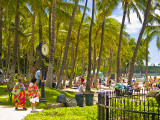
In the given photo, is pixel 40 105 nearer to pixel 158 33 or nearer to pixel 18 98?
pixel 18 98

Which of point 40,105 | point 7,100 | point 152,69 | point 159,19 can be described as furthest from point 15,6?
point 152,69

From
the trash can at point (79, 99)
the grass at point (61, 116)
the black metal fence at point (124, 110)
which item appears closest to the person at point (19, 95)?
the grass at point (61, 116)

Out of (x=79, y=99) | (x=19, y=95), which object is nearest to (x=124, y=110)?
(x=19, y=95)

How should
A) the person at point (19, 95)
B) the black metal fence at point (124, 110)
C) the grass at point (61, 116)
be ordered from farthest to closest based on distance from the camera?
the person at point (19, 95) → the grass at point (61, 116) → the black metal fence at point (124, 110)

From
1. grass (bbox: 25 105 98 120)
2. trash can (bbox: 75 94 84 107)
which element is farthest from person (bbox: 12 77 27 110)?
trash can (bbox: 75 94 84 107)

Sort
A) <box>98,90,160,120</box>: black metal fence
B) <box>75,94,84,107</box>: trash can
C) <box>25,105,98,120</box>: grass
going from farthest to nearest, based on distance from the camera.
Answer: <box>75,94,84,107</box>: trash can
<box>25,105,98,120</box>: grass
<box>98,90,160,120</box>: black metal fence

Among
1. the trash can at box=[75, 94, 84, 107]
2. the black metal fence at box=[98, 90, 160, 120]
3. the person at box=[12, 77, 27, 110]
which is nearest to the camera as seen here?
the black metal fence at box=[98, 90, 160, 120]

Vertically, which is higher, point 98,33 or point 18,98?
point 98,33

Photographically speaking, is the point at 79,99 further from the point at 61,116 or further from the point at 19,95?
the point at 61,116

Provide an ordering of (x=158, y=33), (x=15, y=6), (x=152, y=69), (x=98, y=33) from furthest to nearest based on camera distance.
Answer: (x=152, y=69), (x=98, y=33), (x=158, y=33), (x=15, y=6)

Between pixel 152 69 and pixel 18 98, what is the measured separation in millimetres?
174892

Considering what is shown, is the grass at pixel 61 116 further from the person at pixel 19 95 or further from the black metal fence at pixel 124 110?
the person at pixel 19 95

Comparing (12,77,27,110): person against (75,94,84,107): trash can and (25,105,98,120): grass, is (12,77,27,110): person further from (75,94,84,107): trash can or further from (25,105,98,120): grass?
(75,94,84,107): trash can

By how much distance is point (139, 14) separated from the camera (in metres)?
23.3
